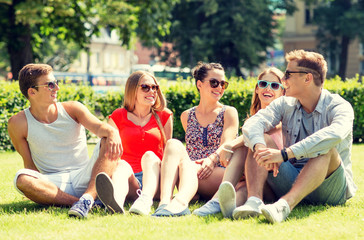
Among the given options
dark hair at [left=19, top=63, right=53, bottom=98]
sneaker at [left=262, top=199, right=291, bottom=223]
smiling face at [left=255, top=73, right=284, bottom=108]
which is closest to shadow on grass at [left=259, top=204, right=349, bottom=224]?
sneaker at [left=262, top=199, right=291, bottom=223]

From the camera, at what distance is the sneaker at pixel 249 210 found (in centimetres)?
449

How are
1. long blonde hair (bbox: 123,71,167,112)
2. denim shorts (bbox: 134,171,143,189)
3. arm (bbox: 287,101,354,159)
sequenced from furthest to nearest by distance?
long blonde hair (bbox: 123,71,167,112) → denim shorts (bbox: 134,171,143,189) → arm (bbox: 287,101,354,159)

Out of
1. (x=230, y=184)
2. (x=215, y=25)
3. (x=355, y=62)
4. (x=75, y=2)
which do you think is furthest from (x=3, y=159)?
(x=355, y=62)

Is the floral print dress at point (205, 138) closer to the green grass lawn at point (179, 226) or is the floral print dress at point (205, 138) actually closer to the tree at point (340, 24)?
the green grass lawn at point (179, 226)

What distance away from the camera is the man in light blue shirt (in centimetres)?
445

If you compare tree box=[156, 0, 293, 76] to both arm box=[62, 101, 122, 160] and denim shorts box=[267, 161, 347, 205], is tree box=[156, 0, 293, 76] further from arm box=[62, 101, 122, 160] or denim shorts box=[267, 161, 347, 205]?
denim shorts box=[267, 161, 347, 205]

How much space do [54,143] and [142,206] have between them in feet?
3.98

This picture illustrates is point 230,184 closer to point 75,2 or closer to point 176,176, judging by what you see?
point 176,176

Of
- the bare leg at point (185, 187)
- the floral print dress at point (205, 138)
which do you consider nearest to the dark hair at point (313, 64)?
the floral print dress at point (205, 138)

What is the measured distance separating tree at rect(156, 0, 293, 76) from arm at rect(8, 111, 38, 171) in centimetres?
2413

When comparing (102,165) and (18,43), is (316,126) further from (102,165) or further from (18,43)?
(18,43)

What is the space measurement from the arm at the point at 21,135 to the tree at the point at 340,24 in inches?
1163

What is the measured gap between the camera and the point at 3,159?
10125 mm

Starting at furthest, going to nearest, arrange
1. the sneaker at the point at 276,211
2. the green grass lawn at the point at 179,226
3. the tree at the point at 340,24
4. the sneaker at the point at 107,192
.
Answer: the tree at the point at 340,24, the sneaker at the point at 107,192, the sneaker at the point at 276,211, the green grass lawn at the point at 179,226
